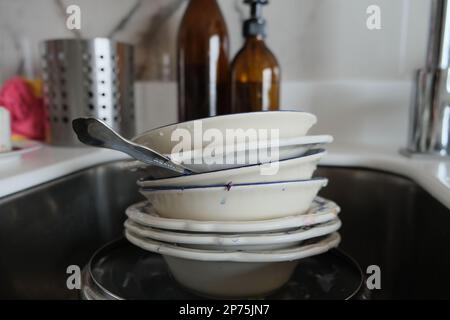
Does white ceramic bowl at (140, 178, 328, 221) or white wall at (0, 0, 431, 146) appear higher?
white wall at (0, 0, 431, 146)

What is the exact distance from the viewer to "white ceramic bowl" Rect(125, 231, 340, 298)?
1.10 feet

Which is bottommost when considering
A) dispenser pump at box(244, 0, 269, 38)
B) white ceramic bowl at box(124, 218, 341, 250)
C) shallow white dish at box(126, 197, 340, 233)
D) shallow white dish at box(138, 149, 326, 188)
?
white ceramic bowl at box(124, 218, 341, 250)

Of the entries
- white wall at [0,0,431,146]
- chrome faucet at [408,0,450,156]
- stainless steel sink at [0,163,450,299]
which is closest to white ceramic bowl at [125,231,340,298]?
stainless steel sink at [0,163,450,299]

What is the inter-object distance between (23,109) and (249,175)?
0.55 m

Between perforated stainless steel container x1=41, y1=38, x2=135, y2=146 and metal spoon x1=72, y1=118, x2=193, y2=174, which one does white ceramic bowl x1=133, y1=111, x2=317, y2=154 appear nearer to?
metal spoon x1=72, y1=118, x2=193, y2=174

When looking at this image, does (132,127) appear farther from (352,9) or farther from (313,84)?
(352,9)

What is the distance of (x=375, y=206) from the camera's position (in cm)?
57

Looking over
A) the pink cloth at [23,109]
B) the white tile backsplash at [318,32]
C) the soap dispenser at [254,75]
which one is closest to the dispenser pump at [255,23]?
the soap dispenser at [254,75]

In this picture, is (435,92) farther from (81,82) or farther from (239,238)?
(81,82)

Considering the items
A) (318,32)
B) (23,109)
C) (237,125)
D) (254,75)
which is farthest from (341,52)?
(23,109)

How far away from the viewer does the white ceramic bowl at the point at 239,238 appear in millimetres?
328

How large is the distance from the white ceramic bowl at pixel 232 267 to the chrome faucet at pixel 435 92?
259 mm

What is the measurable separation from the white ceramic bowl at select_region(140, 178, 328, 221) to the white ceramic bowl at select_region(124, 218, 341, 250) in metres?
0.02
